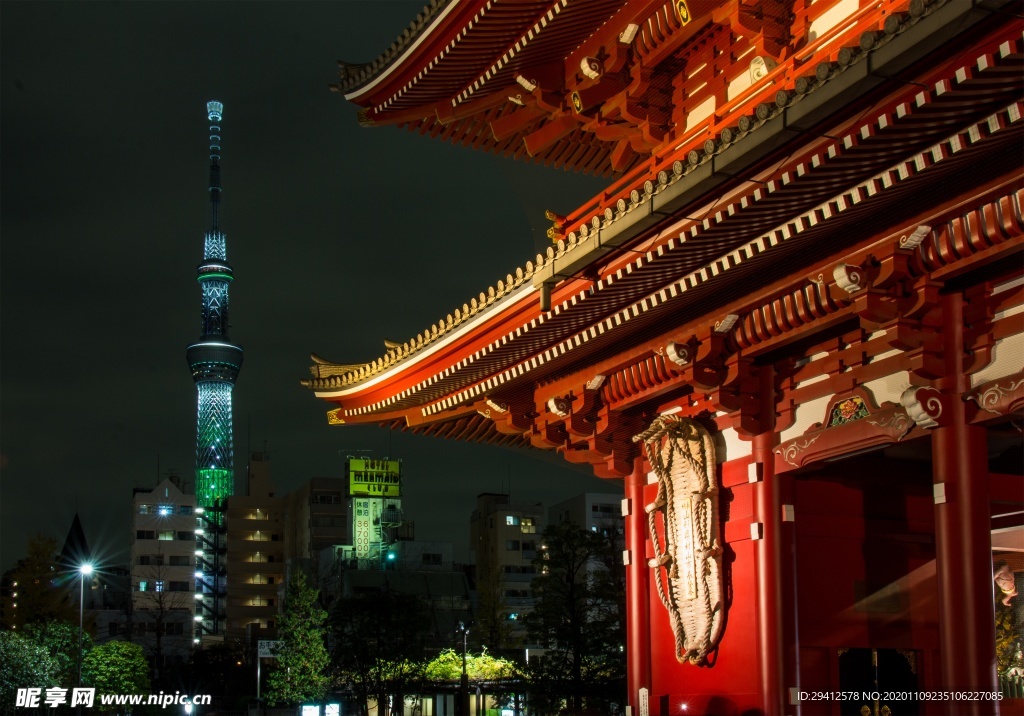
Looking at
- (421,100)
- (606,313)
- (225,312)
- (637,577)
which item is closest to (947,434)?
(606,313)

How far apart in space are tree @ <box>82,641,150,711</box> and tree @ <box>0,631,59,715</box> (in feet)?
37.7

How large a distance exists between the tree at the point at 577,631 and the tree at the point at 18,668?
1469 cm

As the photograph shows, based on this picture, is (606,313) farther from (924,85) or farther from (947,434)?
(924,85)

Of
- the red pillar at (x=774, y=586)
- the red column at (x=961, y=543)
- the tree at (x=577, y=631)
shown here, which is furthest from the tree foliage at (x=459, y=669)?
the red column at (x=961, y=543)

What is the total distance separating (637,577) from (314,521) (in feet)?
271

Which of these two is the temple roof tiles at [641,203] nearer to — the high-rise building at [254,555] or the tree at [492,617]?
the tree at [492,617]

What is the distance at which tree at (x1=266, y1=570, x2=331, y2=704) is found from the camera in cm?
4962

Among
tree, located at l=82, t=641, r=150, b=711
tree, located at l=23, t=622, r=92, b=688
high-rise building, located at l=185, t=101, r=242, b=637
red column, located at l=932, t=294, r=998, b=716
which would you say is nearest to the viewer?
red column, located at l=932, t=294, r=998, b=716

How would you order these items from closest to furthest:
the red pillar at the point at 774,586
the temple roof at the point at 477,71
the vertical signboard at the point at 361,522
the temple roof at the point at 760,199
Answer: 1. the temple roof at the point at 760,199
2. the red pillar at the point at 774,586
3. the temple roof at the point at 477,71
4. the vertical signboard at the point at 361,522

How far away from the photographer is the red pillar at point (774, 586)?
13.2 meters

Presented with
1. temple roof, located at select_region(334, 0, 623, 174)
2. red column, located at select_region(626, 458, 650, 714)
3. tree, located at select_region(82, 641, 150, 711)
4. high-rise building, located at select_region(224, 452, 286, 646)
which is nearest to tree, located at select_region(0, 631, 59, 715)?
tree, located at select_region(82, 641, 150, 711)

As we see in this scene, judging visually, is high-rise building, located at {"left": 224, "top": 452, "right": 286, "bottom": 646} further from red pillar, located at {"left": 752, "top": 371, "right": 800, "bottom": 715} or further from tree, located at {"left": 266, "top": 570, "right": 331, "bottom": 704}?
red pillar, located at {"left": 752, "top": 371, "right": 800, "bottom": 715}

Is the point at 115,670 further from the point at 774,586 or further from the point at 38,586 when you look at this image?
the point at 774,586

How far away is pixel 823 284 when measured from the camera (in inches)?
475
